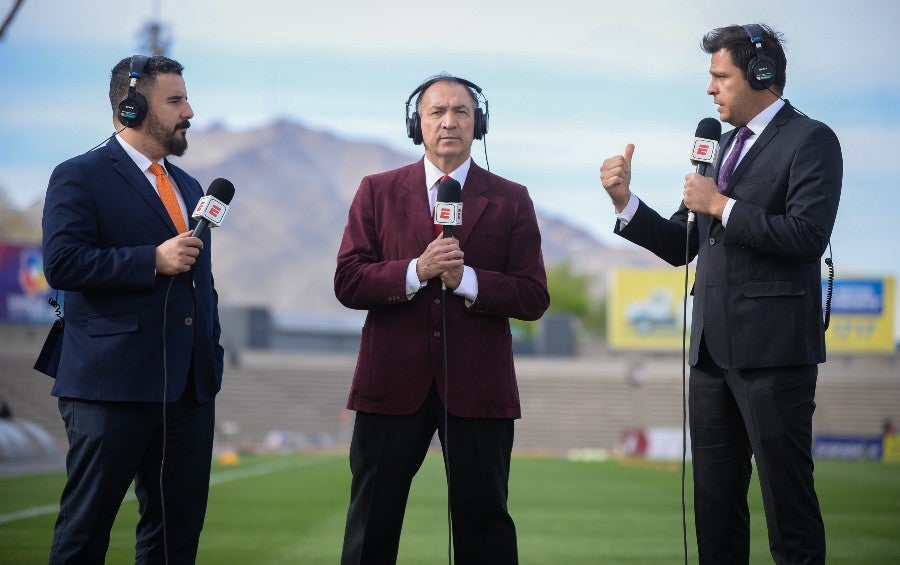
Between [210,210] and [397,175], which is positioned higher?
[397,175]

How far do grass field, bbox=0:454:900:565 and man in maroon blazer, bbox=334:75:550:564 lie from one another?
389 centimetres

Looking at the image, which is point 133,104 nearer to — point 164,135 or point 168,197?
point 164,135

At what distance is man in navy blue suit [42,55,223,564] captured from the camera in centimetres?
448

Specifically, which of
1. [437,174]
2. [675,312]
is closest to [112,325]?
[437,174]

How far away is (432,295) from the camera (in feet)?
15.6

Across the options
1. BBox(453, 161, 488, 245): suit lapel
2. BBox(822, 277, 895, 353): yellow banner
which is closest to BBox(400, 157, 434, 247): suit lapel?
BBox(453, 161, 488, 245): suit lapel

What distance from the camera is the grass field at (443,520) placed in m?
8.78

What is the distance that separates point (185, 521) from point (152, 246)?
3.63 ft

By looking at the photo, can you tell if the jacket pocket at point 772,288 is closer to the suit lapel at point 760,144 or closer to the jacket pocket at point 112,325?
the suit lapel at point 760,144

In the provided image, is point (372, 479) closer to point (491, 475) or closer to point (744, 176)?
point (491, 475)

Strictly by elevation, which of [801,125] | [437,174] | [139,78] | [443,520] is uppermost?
[139,78]

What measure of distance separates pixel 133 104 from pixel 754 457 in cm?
280

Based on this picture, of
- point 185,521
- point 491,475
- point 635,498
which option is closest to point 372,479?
point 491,475

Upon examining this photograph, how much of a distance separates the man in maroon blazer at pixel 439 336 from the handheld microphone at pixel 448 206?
0.25 feet
